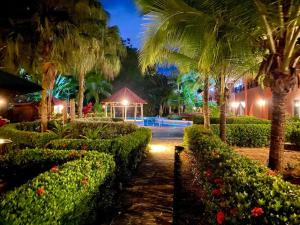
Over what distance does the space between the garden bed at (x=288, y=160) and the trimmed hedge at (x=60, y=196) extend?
447 centimetres

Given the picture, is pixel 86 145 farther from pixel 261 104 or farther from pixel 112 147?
pixel 261 104

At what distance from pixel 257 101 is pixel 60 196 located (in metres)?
24.5

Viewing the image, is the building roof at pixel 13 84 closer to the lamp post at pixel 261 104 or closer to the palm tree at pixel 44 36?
the palm tree at pixel 44 36

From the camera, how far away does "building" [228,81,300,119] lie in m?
20.4

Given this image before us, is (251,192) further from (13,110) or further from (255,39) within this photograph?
(13,110)

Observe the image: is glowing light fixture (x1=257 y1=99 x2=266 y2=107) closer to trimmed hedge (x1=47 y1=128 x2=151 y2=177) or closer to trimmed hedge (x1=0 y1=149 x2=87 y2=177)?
trimmed hedge (x1=47 y1=128 x2=151 y2=177)

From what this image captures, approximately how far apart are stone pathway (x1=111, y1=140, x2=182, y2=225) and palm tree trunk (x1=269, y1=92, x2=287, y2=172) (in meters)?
2.33

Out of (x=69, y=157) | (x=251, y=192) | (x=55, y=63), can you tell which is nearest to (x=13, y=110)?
(x=55, y=63)

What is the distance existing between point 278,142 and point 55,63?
1053cm

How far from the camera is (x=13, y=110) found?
25.0 meters

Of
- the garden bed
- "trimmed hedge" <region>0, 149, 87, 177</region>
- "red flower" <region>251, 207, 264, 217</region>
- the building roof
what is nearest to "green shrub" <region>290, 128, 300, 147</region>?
the garden bed

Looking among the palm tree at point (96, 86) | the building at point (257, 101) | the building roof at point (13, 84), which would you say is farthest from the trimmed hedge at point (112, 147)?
the palm tree at point (96, 86)

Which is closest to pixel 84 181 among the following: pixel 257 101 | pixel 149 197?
pixel 149 197

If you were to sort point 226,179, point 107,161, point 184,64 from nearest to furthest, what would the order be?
point 226,179 < point 107,161 < point 184,64
